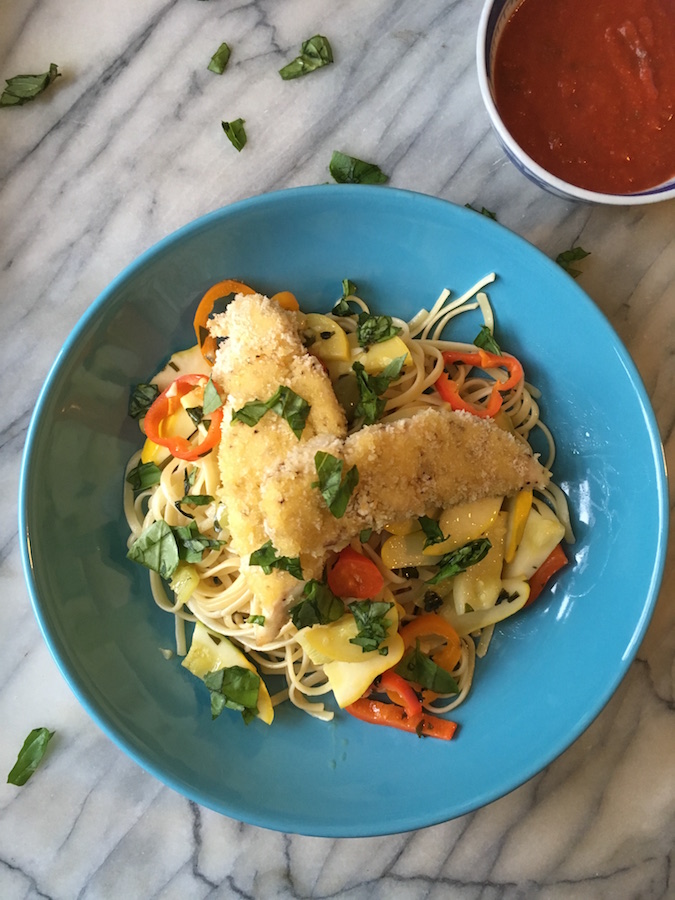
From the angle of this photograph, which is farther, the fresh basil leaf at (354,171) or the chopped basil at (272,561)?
the fresh basil leaf at (354,171)

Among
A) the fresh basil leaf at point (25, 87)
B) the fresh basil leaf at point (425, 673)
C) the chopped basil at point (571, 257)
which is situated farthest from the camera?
the fresh basil leaf at point (25, 87)

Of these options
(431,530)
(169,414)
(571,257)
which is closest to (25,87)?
(169,414)

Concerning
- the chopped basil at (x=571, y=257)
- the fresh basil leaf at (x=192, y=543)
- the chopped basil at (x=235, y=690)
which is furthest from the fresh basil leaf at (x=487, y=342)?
the chopped basil at (x=235, y=690)

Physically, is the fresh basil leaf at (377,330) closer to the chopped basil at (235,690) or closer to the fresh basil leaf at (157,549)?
the fresh basil leaf at (157,549)

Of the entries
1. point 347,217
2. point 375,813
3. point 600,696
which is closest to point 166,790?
point 375,813

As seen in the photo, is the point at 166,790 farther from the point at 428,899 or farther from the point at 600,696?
the point at 600,696

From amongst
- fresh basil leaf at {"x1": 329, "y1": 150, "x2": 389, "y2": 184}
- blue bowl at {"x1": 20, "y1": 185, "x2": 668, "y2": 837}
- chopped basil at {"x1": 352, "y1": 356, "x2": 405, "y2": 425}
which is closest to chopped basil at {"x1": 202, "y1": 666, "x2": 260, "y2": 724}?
blue bowl at {"x1": 20, "y1": 185, "x2": 668, "y2": 837}
